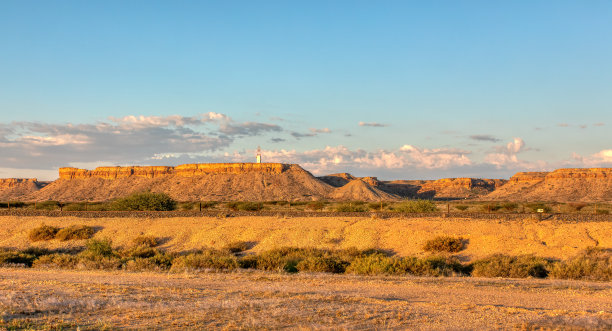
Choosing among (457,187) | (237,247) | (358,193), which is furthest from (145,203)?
(457,187)

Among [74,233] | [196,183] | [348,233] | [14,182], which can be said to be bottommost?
[348,233]

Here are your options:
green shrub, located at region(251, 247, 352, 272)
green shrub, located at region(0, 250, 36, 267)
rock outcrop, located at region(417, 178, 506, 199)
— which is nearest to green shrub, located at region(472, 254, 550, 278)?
green shrub, located at region(251, 247, 352, 272)

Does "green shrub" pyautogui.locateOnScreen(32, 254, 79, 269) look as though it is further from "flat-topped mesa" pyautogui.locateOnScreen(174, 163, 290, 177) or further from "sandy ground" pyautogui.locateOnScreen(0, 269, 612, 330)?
"flat-topped mesa" pyautogui.locateOnScreen(174, 163, 290, 177)

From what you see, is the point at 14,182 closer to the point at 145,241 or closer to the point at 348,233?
the point at 145,241

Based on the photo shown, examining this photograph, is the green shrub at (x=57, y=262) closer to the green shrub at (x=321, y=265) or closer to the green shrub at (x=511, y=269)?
the green shrub at (x=321, y=265)

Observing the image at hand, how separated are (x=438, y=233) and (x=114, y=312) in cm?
1897

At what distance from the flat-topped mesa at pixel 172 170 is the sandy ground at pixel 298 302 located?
97.9 meters

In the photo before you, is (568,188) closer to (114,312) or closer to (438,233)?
(438,233)

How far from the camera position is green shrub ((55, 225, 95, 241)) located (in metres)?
28.3

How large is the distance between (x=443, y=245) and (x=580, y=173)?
319ft

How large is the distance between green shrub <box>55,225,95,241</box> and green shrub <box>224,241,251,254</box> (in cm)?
873

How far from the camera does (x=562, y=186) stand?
103 metres

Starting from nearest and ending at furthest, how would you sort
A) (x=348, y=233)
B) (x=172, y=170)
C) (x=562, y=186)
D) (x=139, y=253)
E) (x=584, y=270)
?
(x=584, y=270)
(x=139, y=253)
(x=348, y=233)
(x=562, y=186)
(x=172, y=170)

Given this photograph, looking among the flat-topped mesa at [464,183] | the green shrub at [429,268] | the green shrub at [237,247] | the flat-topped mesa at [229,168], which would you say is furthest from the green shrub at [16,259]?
the flat-topped mesa at [464,183]
